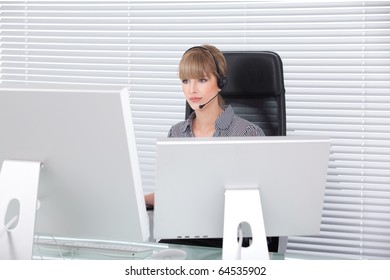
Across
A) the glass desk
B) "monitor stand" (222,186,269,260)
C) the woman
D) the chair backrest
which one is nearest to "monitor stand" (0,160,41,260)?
the glass desk

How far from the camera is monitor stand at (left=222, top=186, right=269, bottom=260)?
145 centimetres

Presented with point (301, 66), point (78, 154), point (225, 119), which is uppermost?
point (301, 66)

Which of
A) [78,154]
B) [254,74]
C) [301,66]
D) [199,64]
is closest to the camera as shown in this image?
[78,154]

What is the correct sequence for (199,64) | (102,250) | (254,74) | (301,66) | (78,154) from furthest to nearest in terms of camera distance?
(301,66) → (254,74) → (199,64) → (102,250) → (78,154)

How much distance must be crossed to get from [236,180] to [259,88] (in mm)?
996

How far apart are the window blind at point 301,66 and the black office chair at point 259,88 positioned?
2.10 feet

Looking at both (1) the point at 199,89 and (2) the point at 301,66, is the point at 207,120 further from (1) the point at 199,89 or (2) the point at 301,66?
(2) the point at 301,66

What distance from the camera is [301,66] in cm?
302

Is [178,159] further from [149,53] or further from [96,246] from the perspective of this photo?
[149,53]

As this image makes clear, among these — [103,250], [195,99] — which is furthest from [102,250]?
[195,99]

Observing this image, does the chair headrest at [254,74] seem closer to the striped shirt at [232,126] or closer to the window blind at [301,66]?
the striped shirt at [232,126]

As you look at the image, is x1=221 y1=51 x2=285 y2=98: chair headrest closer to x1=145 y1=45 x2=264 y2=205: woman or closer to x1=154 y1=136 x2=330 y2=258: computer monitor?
x1=145 y1=45 x2=264 y2=205: woman

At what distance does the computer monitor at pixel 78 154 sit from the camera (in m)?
1.35

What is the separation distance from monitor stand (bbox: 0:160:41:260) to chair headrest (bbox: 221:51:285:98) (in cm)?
113
